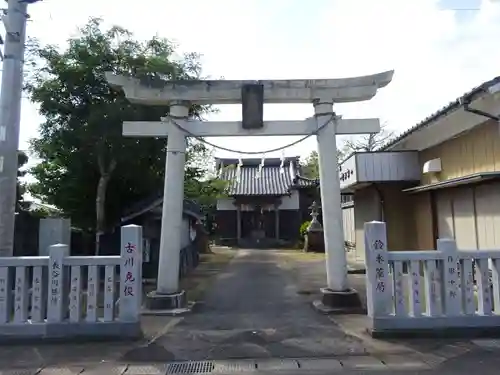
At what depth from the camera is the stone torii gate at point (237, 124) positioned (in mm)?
9305

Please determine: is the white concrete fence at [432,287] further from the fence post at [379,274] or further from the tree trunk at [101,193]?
the tree trunk at [101,193]

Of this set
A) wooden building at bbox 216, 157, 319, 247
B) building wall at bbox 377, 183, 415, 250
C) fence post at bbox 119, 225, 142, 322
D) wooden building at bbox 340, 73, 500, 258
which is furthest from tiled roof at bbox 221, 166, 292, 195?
fence post at bbox 119, 225, 142, 322

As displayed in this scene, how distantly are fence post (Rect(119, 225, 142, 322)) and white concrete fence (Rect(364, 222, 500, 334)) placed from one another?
3573 mm

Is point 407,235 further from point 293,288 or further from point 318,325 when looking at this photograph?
point 318,325

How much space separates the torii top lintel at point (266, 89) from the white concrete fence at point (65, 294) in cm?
376

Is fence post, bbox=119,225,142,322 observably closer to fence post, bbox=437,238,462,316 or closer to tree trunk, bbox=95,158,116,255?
fence post, bbox=437,238,462,316

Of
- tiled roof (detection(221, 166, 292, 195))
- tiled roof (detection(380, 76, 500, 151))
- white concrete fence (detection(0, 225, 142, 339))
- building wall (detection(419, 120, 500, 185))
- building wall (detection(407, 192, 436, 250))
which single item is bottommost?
white concrete fence (detection(0, 225, 142, 339))

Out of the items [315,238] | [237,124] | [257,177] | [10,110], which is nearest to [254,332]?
[237,124]

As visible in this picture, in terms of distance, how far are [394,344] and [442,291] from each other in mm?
1179

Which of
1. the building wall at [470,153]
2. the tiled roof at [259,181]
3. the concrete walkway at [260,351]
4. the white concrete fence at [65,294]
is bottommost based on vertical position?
the concrete walkway at [260,351]

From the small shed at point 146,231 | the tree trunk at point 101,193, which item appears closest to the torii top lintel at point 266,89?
the tree trunk at point 101,193

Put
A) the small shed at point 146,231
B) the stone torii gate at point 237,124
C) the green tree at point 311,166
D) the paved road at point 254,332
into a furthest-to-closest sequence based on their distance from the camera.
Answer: the green tree at point 311,166 < the small shed at point 146,231 < the stone torii gate at point 237,124 < the paved road at point 254,332

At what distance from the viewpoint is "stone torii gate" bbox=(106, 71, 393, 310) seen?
30.5 ft

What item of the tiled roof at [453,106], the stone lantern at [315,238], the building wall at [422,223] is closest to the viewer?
the tiled roof at [453,106]
